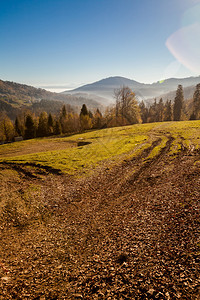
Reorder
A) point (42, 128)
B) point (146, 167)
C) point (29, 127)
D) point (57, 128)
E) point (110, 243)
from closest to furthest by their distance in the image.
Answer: point (110, 243)
point (146, 167)
point (29, 127)
point (42, 128)
point (57, 128)

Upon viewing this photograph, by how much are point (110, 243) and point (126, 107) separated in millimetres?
68237

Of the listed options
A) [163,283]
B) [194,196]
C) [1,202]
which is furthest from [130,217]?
[1,202]

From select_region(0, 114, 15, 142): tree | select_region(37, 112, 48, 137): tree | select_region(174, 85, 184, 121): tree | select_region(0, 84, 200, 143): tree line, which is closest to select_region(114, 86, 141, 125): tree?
select_region(0, 84, 200, 143): tree line

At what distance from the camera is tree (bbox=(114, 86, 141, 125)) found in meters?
69.0

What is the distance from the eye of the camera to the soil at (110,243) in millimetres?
7281

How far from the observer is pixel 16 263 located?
9.03 m

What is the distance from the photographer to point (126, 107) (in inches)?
2790

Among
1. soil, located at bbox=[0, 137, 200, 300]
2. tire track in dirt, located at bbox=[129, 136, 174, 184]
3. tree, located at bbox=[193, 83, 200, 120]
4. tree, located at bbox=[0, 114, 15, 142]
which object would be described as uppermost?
tree, located at bbox=[193, 83, 200, 120]

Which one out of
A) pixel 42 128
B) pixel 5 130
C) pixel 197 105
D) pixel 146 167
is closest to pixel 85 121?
pixel 42 128

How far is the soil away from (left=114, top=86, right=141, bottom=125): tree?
55.6 metres

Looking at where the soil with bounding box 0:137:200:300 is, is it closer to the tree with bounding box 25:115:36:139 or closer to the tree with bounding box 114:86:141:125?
the tree with bounding box 114:86:141:125

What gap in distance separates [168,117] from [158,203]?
8573 centimetres

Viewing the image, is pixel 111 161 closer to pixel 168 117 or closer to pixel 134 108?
pixel 134 108

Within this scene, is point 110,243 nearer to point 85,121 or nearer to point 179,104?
point 85,121
